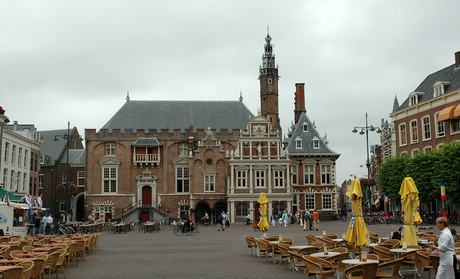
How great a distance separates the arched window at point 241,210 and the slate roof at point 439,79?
791 inches

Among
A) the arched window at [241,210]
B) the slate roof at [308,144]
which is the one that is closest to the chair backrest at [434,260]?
the arched window at [241,210]

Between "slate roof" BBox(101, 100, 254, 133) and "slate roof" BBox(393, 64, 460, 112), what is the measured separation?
20.7 metres

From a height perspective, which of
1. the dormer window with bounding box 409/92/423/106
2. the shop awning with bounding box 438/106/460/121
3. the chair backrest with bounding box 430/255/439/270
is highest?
the dormer window with bounding box 409/92/423/106

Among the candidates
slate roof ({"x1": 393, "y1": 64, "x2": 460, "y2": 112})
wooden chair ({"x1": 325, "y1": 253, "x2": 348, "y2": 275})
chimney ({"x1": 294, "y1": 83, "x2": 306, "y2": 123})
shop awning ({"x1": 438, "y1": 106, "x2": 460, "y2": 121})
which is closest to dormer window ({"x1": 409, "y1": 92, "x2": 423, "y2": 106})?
slate roof ({"x1": 393, "y1": 64, "x2": 460, "y2": 112})

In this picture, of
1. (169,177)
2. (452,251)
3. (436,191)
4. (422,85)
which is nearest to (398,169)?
(436,191)

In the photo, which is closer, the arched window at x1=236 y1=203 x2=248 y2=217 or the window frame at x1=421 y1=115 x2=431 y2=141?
the window frame at x1=421 y1=115 x2=431 y2=141

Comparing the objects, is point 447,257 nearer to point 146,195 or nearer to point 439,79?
point 439,79

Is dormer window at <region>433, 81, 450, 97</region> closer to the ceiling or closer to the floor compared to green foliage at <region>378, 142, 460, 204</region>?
closer to the ceiling

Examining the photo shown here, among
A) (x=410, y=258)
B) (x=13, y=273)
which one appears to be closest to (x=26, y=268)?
(x=13, y=273)

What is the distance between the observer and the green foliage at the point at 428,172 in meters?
33.6

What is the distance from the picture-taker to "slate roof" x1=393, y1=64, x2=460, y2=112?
41.0m

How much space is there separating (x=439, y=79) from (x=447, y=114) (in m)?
6.66

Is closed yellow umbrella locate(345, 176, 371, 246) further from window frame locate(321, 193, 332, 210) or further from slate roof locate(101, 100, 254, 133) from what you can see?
slate roof locate(101, 100, 254, 133)

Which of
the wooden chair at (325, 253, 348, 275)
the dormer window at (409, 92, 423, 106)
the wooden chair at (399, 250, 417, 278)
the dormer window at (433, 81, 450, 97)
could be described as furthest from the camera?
the dormer window at (409, 92, 423, 106)
